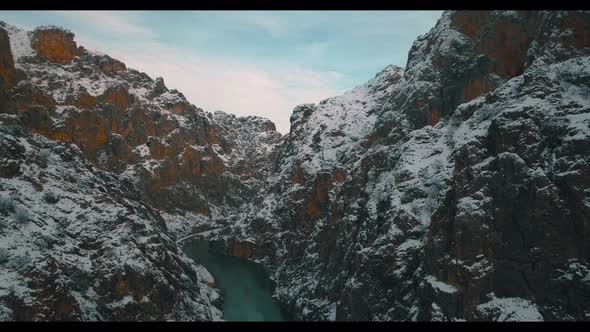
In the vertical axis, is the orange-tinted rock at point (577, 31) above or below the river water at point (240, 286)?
above

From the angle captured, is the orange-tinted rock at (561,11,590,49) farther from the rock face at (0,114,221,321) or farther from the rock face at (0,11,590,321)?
the rock face at (0,114,221,321)

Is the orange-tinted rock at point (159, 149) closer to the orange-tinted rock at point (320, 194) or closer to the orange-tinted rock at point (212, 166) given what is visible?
the orange-tinted rock at point (212, 166)

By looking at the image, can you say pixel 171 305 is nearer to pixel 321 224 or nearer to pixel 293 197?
pixel 321 224

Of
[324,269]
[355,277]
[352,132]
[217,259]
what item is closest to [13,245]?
[355,277]

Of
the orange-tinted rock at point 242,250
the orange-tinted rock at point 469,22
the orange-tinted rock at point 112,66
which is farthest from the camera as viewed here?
the orange-tinted rock at point 112,66

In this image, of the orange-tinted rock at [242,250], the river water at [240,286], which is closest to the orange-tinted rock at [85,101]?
the river water at [240,286]

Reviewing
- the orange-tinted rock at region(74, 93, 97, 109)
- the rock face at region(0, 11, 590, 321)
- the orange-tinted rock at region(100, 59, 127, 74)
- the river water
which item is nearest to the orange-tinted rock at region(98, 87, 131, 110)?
the orange-tinted rock at region(74, 93, 97, 109)

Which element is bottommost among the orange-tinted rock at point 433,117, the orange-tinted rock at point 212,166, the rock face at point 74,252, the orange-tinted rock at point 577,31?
the rock face at point 74,252

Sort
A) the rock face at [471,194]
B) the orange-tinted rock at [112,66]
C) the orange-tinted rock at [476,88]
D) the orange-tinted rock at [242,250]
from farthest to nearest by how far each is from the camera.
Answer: the orange-tinted rock at [112,66]
the orange-tinted rock at [242,250]
the orange-tinted rock at [476,88]
the rock face at [471,194]

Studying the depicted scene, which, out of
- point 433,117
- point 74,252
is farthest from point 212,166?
point 74,252
